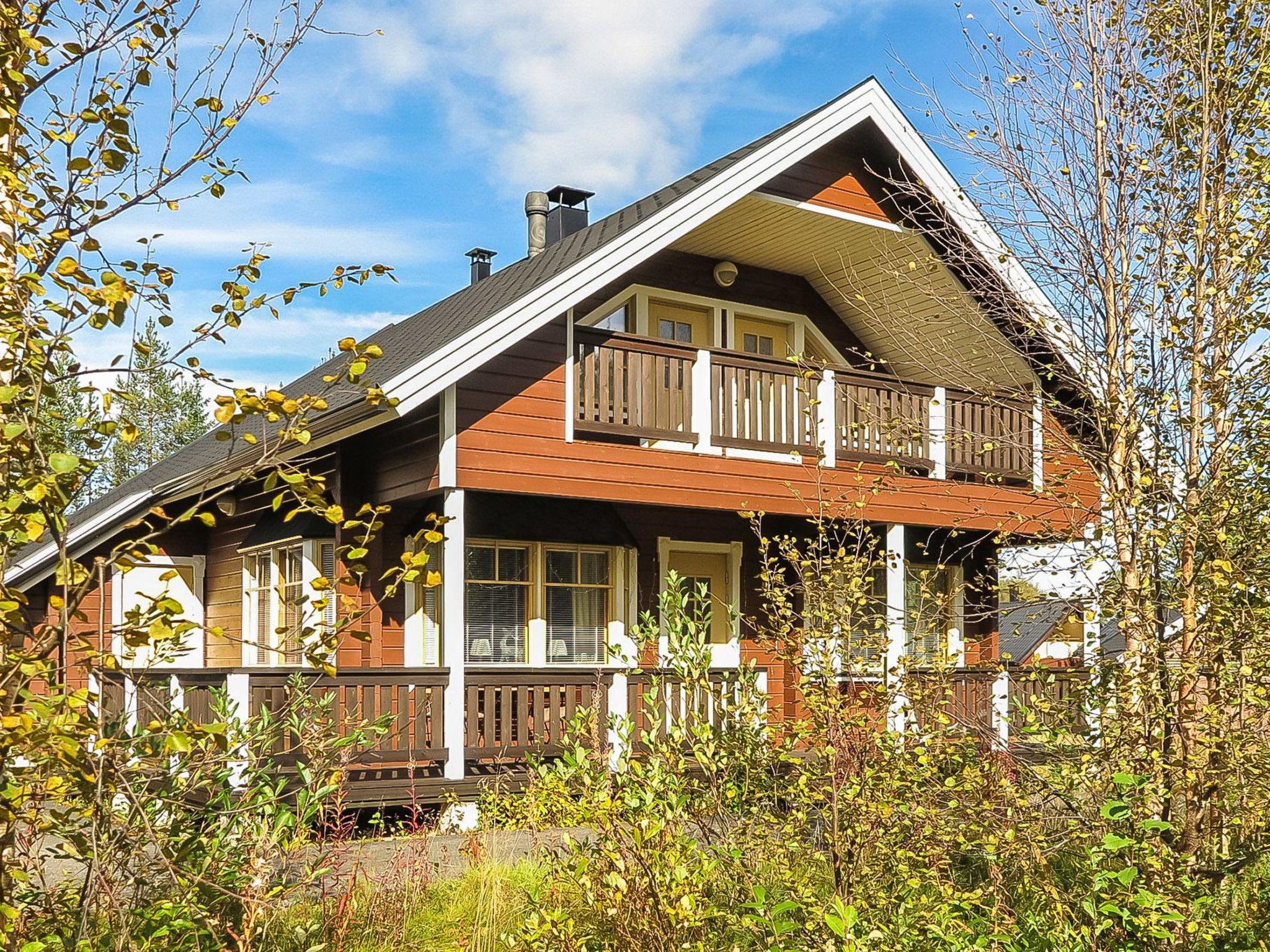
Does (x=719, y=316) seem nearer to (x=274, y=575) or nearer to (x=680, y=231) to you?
(x=680, y=231)

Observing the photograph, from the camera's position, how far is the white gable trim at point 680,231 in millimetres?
10492

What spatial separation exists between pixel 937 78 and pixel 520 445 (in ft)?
17.7

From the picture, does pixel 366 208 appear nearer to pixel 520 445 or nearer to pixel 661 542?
pixel 520 445

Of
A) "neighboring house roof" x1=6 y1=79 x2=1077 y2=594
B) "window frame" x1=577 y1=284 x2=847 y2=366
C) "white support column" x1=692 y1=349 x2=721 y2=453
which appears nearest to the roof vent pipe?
"neighboring house roof" x1=6 y1=79 x2=1077 y2=594

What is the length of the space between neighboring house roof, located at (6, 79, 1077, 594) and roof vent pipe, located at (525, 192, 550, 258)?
1.48m

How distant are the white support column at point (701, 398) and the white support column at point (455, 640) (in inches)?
110

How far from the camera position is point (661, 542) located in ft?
48.3

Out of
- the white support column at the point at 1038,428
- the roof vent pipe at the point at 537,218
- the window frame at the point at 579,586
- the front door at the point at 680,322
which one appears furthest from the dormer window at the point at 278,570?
the white support column at the point at 1038,428

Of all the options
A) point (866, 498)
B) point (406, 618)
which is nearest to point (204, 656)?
point (406, 618)

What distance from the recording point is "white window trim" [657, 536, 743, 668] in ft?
48.3

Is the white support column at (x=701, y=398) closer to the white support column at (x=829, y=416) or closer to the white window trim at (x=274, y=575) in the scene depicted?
the white support column at (x=829, y=416)

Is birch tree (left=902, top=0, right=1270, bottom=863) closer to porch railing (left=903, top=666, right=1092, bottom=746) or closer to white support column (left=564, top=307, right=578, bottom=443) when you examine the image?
porch railing (left=903, top=666, right=1092, bottom=746)

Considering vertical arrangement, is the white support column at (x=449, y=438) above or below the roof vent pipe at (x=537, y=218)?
below

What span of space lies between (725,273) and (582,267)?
12.9 ft
